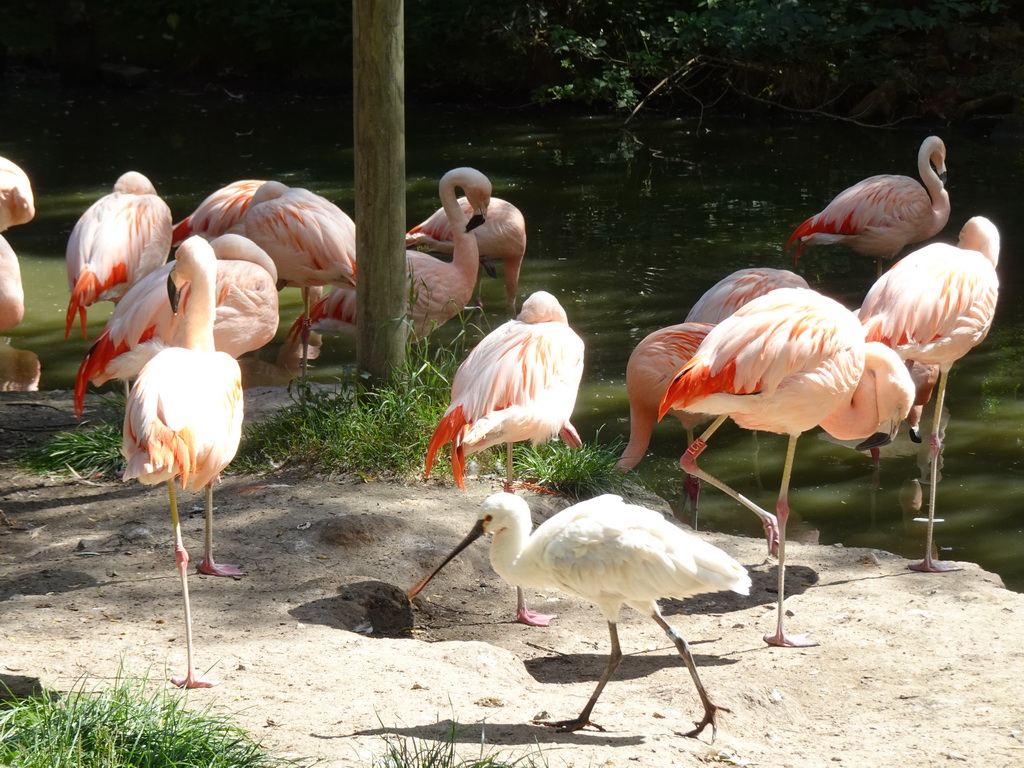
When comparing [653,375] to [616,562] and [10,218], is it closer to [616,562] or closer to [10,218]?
[616,562]

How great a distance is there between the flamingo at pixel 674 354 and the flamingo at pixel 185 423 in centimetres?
207

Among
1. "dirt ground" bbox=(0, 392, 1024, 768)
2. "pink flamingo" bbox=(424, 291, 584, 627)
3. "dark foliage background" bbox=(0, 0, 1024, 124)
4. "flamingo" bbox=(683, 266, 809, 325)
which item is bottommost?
"dirt ground" bbox=(0, 392, 1024, 768)

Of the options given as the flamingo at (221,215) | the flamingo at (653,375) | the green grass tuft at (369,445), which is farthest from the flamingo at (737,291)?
the flamingo at (221,215)

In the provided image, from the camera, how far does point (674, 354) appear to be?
17.0 feet

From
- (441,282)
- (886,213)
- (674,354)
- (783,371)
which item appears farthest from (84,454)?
(886,213)

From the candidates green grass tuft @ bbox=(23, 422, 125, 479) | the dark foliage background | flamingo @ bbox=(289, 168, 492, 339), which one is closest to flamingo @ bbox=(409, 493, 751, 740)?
flamingo @ bbox=(289, 168, 492, 339)

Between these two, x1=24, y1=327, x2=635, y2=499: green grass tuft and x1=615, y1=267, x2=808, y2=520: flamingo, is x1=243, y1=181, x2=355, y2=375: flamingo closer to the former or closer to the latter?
x1=24, y1=327, x2=635, y2=499: green grass tuft

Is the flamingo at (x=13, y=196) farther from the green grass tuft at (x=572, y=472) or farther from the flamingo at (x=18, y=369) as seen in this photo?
the green grass tuft at (x=572, y=472)

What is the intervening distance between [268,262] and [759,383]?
2.52m

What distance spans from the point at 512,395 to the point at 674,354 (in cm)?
141

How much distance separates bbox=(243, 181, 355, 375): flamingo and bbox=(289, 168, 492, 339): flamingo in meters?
0.14

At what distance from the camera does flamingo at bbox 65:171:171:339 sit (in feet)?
18.7

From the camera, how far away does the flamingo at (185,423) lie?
10.7 feet

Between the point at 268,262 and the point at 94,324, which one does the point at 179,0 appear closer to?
the point at 94,324
